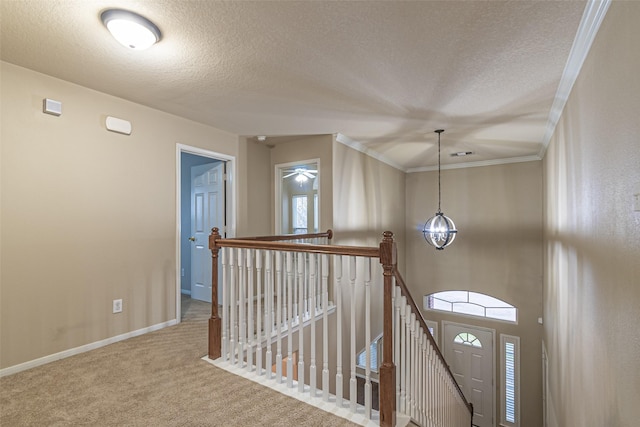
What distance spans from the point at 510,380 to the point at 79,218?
22.6 ft

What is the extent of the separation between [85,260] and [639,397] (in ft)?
12.0

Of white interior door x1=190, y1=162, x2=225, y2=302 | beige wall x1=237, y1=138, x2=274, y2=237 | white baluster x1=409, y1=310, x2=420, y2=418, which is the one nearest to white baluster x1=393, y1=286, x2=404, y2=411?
white baluster x1=409, y1=310, x2=420, y2=418

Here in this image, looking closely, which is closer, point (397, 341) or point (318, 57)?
point (397, 341)

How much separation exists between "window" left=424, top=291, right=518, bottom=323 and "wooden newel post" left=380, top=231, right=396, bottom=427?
16.1 feet

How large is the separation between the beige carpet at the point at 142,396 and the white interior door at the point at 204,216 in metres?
1.85

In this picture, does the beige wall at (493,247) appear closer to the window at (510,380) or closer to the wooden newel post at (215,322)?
the window at (510,380)

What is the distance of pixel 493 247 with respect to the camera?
5832mm

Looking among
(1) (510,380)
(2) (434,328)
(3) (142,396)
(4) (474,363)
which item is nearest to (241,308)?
(3) (142,396)

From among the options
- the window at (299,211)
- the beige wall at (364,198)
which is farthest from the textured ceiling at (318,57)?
the window at (299,211)

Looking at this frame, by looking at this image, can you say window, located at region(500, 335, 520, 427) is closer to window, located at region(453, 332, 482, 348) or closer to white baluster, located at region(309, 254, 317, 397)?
window, located at region(453, 332, 482, 348)

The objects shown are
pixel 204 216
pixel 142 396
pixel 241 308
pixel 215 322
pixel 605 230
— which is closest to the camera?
pixel 605 230

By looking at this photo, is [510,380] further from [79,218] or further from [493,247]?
[79,218]

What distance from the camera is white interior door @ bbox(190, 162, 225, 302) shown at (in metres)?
4.25

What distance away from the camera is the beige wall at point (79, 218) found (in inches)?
90.6
